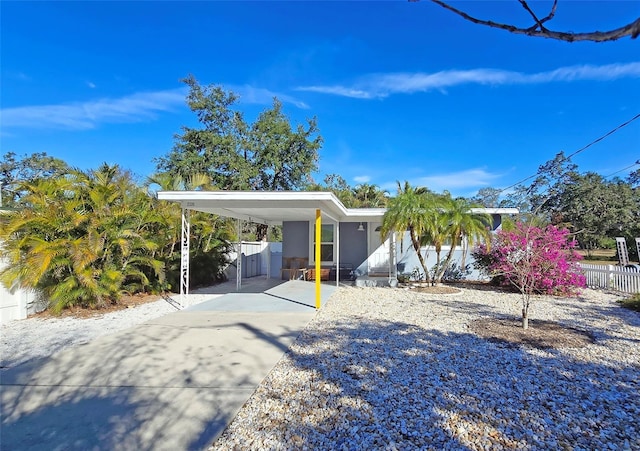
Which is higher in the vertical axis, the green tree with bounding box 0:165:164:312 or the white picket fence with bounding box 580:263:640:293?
the green tree with bounding box 0:165:164:312

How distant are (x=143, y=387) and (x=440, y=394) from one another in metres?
3.08

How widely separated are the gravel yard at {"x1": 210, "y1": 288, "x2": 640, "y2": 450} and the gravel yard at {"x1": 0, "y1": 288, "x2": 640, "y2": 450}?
0.5 inches

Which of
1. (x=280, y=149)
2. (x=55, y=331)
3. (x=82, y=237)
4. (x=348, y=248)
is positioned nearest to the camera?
(x=55, y=331)

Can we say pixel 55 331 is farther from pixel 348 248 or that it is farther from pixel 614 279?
pixel 614 279

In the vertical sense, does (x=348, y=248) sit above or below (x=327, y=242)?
below

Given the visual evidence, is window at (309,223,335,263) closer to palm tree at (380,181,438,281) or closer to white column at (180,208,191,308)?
palm tree at (380,181,438,281)

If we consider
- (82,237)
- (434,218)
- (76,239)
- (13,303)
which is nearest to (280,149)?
(434,218)

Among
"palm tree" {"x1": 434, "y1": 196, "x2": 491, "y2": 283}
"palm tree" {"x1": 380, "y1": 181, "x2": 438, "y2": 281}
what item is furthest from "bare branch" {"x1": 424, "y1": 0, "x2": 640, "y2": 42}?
"palm tree" {"x1": 434, "y1": 196, "x2": 491, "y2": 283}

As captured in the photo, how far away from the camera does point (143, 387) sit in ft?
12.4

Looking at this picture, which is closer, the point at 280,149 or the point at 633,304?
the point at 633,304

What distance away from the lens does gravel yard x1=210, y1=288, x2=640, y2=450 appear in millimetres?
2783

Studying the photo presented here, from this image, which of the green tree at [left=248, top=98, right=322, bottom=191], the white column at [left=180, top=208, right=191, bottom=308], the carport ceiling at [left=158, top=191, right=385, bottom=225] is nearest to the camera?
the carport ceiling at [left=158, top=191, right=385, bottom=225]

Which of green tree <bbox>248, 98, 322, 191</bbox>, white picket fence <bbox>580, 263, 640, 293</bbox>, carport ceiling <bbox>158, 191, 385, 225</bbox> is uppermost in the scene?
green tree <bbox>248, 98, 322, 191</bbox>

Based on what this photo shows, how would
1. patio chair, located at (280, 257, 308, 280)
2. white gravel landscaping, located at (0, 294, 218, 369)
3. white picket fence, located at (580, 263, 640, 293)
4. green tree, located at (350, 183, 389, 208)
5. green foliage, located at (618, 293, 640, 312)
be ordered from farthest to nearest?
green tree, located at (350, 183, 389, 208) → patio chair, located at (280, 257, 308, 280) → white picket fence, located at (580, 263, 640, 293) → green foliage, located at (618, 293, 640, 312) → white gravel landscaping, located at (0, 294, 218, 369)
